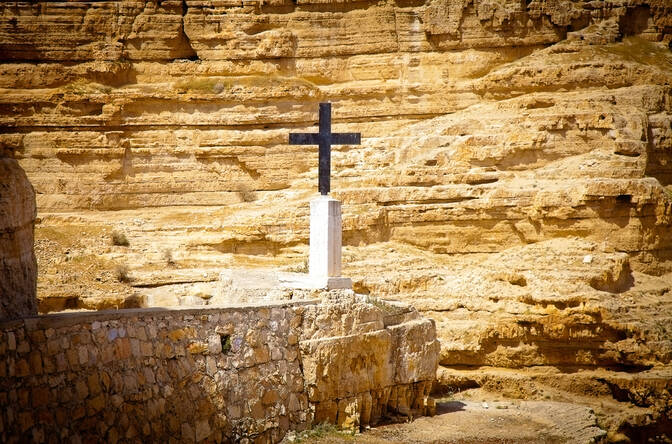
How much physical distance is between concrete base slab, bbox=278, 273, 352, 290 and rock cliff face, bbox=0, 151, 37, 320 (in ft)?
14.4

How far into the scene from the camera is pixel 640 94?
92.2 ft

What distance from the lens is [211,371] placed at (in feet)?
46.3

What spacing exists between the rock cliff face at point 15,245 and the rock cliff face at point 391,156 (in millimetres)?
10205

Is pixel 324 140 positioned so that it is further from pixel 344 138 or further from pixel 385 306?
→ pixel 385 306

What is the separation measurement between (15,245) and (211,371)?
113 inches

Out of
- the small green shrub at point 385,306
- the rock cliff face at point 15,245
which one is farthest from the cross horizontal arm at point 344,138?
the rock cliff face at point 15,245

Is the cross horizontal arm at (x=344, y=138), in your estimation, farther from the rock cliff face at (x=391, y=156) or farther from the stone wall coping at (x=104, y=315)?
the rock cliff face at (x=391, y=156)

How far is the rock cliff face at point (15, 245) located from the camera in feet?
42.1

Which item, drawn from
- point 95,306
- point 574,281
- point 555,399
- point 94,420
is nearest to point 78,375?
point 94,420

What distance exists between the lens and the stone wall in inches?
459

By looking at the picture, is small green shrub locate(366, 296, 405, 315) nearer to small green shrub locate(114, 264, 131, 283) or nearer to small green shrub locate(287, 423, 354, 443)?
small green shrub locate(287, 423, 354, 443)

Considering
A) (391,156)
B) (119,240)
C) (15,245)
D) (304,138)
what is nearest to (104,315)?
(15,245)

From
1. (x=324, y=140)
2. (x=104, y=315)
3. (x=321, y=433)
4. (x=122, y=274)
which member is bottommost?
(x=321, y=433)

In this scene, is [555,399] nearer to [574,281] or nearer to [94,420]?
[574,281]
